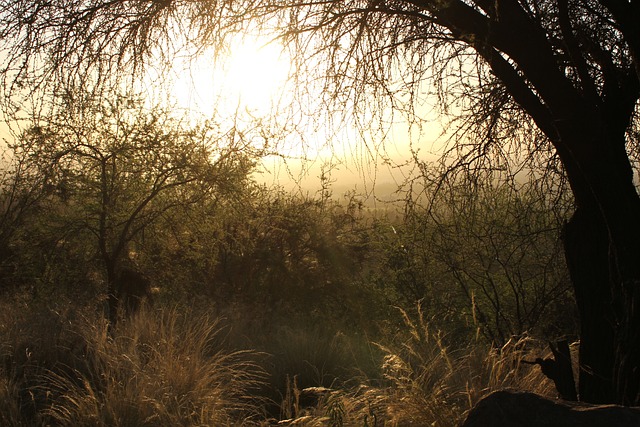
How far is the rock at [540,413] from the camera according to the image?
92.0 inches

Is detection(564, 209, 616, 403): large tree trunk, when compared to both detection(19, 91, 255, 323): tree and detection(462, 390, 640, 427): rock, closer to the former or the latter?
detection(462, 390, 640, 427): rock

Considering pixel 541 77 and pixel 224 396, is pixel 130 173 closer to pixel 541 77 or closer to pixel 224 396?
pixel 224 396

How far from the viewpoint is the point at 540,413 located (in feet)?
8.24

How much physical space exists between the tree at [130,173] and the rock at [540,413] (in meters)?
6.74

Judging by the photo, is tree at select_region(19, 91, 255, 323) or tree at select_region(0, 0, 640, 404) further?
tree at select_region(19, 91, 255, 323)

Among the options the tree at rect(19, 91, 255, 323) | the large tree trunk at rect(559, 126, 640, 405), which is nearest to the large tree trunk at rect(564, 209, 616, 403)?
the large tree trunk at rect(559, 126, 640, 405)

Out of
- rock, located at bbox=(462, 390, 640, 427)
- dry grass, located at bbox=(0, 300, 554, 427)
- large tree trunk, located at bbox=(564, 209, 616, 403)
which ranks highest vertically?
large tree trunk, located at bbox=(564, 209, 616, 403)

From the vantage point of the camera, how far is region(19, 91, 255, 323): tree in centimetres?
887

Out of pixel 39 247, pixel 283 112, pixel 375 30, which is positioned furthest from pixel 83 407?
pixel 39 247

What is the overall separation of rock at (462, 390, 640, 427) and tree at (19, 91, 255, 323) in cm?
674

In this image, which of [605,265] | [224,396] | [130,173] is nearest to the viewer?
[605,265]

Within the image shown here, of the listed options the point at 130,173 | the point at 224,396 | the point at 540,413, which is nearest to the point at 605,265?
the point at 540,413

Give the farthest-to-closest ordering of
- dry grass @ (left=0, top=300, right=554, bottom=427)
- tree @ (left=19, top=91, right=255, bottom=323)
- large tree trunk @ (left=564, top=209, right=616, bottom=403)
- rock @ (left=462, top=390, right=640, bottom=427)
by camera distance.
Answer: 1. tree @ (left=19, top=91, right=255, bottom=323)
2. dry grass @ (left=0, top=300, right=554, bottom=427)
3. large tree trunk @ (left=564, top=209, right=616, bottom=403)
4. rock @ (left=462, top=390, right=640, bottom=427)

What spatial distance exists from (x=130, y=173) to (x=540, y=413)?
26.9ft
